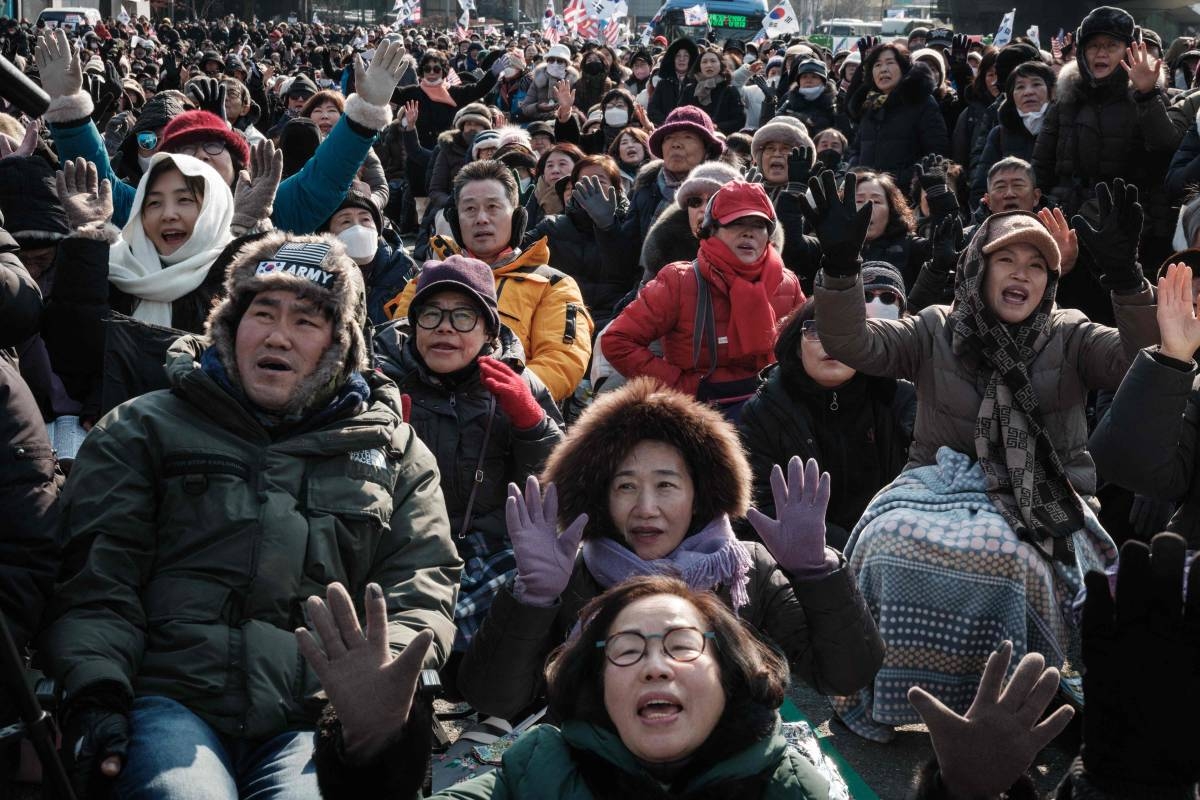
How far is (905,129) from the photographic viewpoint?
1004cm

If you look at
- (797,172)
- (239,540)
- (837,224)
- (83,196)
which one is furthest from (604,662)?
(797,172)

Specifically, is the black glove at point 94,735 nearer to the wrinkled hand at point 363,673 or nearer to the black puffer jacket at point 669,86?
the wrinkled hand at point 363,673

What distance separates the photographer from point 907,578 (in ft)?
14.0

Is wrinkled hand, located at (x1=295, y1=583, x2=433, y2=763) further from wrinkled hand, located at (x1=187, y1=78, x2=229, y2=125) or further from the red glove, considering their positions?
wrinkled hand, located at (x1=187, y1=78, x2=229, y2=125)

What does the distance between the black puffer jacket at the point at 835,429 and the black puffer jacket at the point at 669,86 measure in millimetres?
9134

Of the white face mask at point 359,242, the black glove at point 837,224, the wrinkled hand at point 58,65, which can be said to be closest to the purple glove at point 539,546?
the black glove at point 837,224

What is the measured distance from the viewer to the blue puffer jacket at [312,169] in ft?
16.8

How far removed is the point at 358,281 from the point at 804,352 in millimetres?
1961

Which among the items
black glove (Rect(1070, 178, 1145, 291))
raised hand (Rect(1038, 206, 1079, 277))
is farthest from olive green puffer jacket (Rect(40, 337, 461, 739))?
raised hand (Rect(1038, 206, 1079, 277))

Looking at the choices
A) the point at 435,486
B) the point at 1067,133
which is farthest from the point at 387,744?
the point at 1067,133

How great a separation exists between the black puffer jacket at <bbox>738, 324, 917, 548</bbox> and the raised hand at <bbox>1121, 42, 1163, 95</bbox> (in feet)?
10.6

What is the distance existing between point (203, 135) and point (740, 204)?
7.09 feet

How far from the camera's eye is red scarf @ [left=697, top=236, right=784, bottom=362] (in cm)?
567

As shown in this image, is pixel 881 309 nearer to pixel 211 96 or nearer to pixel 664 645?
pixel 664 645
